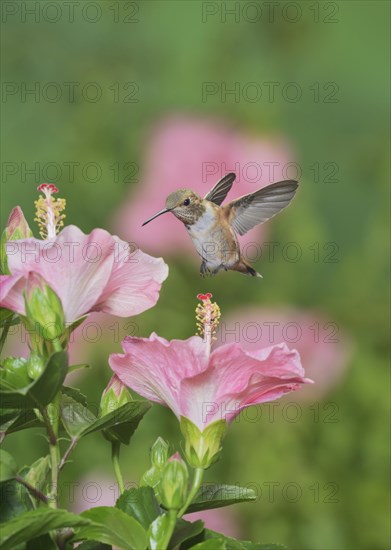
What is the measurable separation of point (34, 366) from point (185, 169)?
593 mm

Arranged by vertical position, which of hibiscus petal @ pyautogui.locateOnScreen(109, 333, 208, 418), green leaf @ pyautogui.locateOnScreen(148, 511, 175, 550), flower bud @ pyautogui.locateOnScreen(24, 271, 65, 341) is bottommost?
green leaf @ pyautogui.locateOnScreen(148, 511, 175, 550)

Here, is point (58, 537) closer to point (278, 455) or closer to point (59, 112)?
point (278, 455)

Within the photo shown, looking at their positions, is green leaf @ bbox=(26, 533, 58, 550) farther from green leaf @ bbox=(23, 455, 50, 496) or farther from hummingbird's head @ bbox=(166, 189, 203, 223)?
hummingbird's head @ bbox=(166, 189, 203, 223)

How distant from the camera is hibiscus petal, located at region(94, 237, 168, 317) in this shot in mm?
320

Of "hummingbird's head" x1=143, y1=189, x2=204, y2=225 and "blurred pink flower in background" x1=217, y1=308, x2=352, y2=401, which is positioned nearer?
"hummingbird's head" x1=143, y1=189, x2=204, y2=225

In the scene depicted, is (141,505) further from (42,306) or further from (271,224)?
(271,224)

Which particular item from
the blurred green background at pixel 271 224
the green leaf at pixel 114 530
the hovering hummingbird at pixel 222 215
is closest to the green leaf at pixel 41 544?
the green leaf at pixel 114 530

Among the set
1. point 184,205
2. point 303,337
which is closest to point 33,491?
point 184,205

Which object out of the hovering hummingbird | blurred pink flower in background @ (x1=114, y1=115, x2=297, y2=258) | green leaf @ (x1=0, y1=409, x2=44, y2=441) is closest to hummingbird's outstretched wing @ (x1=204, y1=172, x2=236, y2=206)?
the hovering hummingbird

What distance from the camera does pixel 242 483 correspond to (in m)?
0.83

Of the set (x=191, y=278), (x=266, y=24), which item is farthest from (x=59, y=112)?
(x=191, y=278)

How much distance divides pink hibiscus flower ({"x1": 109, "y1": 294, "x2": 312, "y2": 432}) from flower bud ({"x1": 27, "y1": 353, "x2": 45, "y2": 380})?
3 centimetres

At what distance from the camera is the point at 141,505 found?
1.03ft

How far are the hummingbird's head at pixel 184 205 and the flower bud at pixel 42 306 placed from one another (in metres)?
0.06
